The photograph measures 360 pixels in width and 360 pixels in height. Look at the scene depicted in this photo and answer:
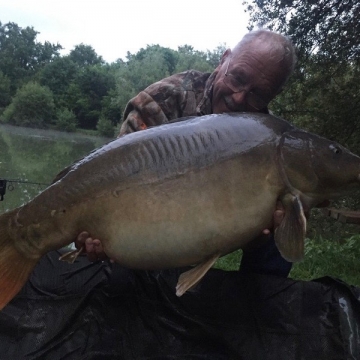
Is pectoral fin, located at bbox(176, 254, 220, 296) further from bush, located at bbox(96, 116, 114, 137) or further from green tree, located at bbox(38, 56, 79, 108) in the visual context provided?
green tree, located at bbox(38, 56, 79, 108)

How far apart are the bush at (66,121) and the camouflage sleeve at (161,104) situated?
3168cm

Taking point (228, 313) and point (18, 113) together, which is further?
point (18, 113)

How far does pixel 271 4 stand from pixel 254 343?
19.8 feet

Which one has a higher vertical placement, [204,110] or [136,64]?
[204,110]

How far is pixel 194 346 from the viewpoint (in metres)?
1.55

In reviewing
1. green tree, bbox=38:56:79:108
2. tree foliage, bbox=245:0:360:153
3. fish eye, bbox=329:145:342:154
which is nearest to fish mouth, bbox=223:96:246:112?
fish eye, bbox=329:145:342:154

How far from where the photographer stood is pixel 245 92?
1.70 meters

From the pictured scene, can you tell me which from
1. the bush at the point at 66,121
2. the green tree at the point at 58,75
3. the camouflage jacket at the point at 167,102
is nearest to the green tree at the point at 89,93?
the green tree at the point at 58,75

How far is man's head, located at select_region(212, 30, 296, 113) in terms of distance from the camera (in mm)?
1690

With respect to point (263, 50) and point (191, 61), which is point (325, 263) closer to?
point (263, 50)

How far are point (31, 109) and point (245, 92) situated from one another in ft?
106

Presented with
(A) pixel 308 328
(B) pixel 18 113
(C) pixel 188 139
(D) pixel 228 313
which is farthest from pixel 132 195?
(B) pixel 18 113

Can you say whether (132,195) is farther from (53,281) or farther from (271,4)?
(271,4)

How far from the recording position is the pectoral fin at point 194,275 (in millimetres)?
1227
